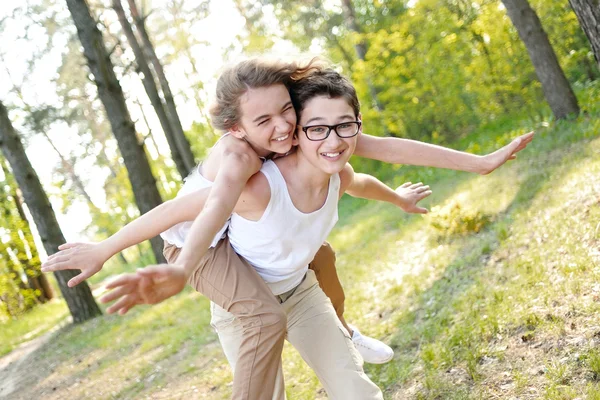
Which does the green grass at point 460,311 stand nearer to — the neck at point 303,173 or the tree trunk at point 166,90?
the neck at point 303,173

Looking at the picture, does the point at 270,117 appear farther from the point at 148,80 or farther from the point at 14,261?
the point at 14,261

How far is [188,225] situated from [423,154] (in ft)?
3.99

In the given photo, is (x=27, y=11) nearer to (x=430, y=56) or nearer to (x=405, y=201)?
(x=430, y=56)

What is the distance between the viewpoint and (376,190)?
3477 mm

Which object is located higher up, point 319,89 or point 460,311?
point 319,89

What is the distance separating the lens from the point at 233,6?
24641 mm

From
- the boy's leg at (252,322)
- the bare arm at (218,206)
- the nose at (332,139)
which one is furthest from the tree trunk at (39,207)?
the nose at (332,139)

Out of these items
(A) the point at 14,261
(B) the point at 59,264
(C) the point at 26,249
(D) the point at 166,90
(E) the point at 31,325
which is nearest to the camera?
(B) the point at 59,264

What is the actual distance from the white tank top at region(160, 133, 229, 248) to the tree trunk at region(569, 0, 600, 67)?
8.88 feet

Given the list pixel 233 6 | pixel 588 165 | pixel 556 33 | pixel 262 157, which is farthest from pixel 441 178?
pixel 233 6

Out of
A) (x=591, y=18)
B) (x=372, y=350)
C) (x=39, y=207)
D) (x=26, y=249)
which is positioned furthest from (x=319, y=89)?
(x=26, y=249)

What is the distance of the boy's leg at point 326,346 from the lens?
280cm

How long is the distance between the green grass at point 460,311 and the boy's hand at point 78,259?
189cm

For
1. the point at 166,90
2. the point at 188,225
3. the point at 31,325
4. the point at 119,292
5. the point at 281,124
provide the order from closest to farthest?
the point at 119,292 < the point at 281,124 < the point at 188,225 < the point at 31,325 < the point at 166,90
